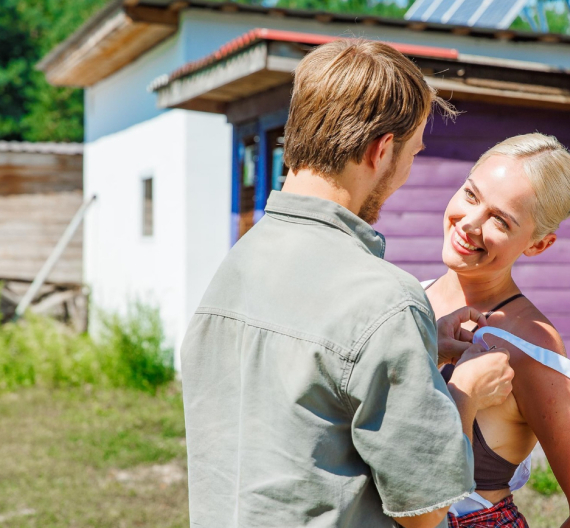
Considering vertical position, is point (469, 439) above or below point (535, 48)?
below

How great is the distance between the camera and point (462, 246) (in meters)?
1.96

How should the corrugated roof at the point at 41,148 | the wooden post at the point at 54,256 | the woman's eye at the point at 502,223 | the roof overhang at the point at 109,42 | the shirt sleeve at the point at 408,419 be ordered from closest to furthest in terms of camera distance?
the shirt sleeve at the point at 408,419
the woman's eye at the point at 502,223
the roof overhang at the point at 109,42
the wooden post at the point at 54,256
the corrugated roof at the point at 41,148

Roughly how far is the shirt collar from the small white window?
9298 mm

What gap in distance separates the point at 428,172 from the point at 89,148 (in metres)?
8.29

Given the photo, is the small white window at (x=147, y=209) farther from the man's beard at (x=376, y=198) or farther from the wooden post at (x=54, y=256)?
the man's beard at (x=376, y=198)

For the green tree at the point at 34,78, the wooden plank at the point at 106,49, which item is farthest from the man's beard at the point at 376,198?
the green tree at the point at 34,78

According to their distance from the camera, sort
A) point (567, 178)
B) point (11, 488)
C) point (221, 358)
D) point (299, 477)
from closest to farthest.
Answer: point (299, 477) → point (221, 358) → point (567, 178) → point (11, 488)

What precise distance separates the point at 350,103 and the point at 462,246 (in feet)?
2.38

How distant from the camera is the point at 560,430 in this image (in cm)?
174

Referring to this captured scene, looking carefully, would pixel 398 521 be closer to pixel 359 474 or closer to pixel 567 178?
pixel 359 474

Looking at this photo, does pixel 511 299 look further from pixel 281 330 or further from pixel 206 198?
pixel 206 198

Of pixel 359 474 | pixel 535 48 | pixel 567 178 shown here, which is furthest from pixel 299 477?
pixel 535 48

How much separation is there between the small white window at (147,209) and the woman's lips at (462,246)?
8.89m

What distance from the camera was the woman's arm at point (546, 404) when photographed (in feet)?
5.71
